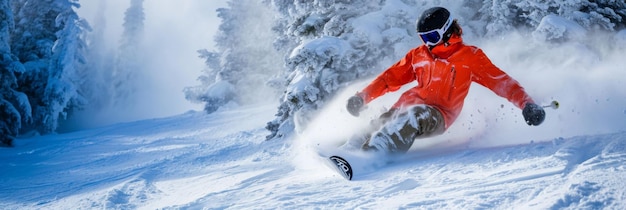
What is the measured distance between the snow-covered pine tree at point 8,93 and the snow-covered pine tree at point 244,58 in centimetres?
1006

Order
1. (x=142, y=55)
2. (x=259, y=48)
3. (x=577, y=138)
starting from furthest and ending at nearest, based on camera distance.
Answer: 1. (x=142, y=55)
2. (x=259, y=48)
3. (x=577, y=138)

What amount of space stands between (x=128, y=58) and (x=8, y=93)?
3503 cm

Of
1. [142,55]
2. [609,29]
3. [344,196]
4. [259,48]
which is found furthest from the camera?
[142,55]

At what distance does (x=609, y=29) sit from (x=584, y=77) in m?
4.00

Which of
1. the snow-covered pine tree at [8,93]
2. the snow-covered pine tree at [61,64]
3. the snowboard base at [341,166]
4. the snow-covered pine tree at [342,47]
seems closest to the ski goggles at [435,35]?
the snowboard base at [341,166]

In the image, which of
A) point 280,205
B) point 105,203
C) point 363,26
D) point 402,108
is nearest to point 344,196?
point 280,205

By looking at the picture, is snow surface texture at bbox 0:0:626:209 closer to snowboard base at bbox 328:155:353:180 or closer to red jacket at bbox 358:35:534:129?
snowboard base at bbox 328:155:353:180

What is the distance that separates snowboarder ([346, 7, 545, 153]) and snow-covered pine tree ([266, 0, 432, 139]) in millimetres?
4255

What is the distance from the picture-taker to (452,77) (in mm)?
4418

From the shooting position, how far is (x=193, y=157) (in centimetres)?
833

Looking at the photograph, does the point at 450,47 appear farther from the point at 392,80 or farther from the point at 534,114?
the point at 534,114

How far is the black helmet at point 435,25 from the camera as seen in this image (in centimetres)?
421

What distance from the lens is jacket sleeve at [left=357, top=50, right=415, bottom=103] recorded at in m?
5.02

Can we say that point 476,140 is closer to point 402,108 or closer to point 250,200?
point 402,108
